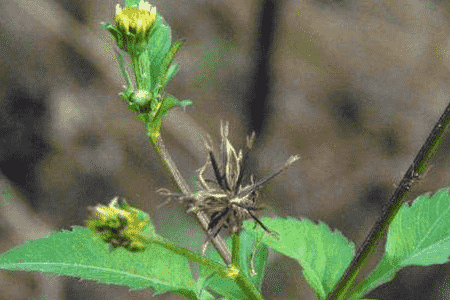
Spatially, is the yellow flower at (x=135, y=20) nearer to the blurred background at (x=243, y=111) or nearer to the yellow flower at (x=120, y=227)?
the yellow flower at (x=120, y=227)

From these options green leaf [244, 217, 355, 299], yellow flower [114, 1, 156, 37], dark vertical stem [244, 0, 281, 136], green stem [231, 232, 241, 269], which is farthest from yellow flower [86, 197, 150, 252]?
dark vertical stem [244, 0, 281, 136]

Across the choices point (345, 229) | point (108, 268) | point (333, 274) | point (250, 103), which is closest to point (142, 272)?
point (108, 268)

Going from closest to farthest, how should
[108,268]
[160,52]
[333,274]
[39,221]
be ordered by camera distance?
[160,52], [108,268], [333,274], [39,221]

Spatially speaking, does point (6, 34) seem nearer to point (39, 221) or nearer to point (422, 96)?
point (39, 221)

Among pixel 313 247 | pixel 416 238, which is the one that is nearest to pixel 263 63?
pixel 313 247

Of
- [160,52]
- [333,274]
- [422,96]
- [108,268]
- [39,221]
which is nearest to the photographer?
[160,52]

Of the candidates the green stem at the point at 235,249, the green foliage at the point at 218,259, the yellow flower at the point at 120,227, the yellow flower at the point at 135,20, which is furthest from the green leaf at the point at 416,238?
the yellow flower at the point at 135,20
